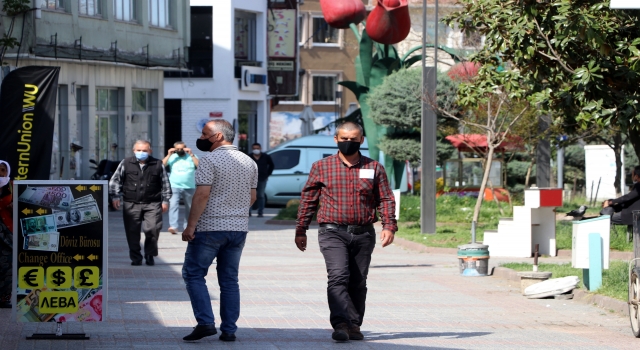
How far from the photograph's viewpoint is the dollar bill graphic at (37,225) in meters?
8.66

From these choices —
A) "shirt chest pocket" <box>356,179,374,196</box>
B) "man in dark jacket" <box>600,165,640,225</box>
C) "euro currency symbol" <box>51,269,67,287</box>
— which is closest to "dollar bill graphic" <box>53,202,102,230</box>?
"euro currency symbol" <box>51,269,67,287</box>

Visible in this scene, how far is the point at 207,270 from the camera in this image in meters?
8.70

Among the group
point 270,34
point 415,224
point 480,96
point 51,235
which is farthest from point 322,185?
point 270,34

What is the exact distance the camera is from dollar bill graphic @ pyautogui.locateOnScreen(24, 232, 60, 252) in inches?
340

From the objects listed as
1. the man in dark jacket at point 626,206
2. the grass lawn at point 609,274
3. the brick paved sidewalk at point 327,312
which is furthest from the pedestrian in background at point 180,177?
the man in dark jacket at point 626,206

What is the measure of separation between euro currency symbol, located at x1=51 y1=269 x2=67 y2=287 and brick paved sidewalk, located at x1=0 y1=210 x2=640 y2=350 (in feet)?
1.59

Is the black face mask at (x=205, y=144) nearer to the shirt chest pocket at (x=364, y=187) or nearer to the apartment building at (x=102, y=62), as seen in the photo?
the shirt chest pocket at (x=364, y=187)

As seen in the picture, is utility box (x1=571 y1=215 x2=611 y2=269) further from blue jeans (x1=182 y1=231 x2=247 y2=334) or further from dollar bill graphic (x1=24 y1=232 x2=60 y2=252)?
dollar bill graphic (x1=24 y1=232 x2=60 y2=252)

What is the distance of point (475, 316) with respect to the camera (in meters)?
11.4

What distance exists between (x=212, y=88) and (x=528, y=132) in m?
15.4

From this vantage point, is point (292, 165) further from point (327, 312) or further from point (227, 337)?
point (227, 337)

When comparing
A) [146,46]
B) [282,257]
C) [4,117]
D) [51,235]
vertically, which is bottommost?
[282,257]

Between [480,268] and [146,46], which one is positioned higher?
[146,46]

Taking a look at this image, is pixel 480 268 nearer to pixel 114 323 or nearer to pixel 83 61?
pixel 114 323
